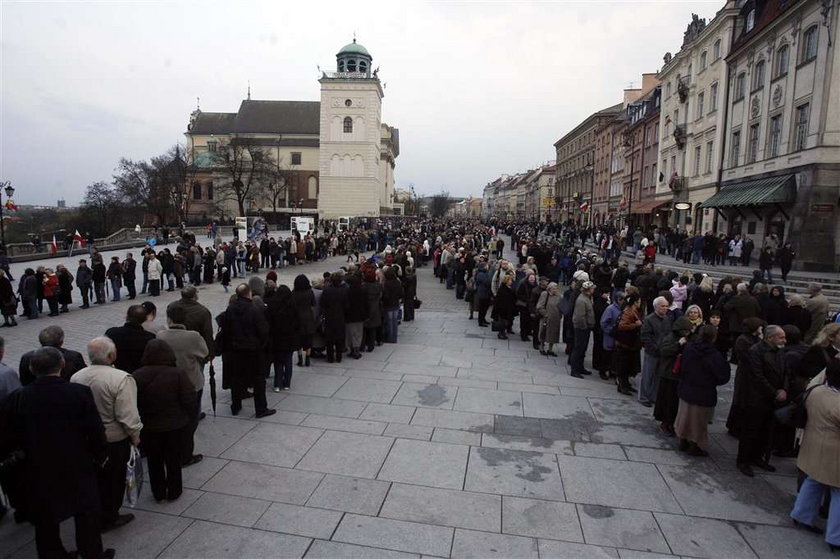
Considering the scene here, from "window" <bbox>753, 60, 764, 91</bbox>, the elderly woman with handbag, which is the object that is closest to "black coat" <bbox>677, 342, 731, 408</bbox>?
the elderly woman with handbag

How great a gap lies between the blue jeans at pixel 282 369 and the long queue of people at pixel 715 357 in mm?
5099

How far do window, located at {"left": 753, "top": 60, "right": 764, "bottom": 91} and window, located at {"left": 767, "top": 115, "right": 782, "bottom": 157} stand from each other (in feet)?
7.92

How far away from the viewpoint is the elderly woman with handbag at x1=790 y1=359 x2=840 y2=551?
452cm

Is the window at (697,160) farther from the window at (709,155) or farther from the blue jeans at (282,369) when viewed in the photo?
the blue jeans at (282,369)

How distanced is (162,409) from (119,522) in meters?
1.01

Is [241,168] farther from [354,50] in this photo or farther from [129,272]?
[129,272]

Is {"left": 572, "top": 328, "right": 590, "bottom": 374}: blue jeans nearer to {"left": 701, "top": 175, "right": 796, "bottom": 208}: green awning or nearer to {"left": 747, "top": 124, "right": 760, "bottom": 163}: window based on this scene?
{"left": 701, "top": 175, "right": 796, "bottom": 208}: green awning

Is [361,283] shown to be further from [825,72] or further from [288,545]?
[825,72]

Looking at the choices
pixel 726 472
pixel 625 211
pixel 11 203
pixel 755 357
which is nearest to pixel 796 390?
pixel 755 357

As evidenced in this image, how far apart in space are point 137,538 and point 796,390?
6922 mm

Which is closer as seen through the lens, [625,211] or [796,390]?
[796,390]

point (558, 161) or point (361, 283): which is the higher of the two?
point (558, 161)

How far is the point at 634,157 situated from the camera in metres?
47.8

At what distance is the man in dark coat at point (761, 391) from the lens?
575 cm
